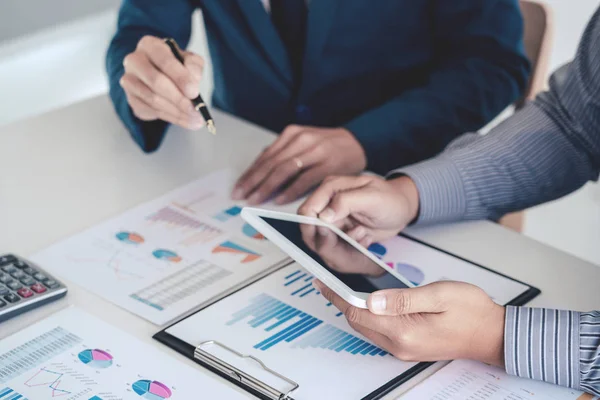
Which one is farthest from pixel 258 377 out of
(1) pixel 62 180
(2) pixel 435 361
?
(1) pixel 62 180

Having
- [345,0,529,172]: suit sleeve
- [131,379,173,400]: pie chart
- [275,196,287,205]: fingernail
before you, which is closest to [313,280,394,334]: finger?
[131,379,173,400]: pie chart

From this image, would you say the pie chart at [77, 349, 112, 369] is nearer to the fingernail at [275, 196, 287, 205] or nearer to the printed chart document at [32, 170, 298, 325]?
the printed chart document at [32, 170, 298, 325]

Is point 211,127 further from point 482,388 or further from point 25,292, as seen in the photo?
point 482,388

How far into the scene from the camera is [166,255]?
105 centimetres

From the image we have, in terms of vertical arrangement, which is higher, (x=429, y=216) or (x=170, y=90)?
(x=170, y=90)

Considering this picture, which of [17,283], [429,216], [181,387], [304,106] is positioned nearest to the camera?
[181,387]

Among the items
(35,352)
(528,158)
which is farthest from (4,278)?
(528,158)

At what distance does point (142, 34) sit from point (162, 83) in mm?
365

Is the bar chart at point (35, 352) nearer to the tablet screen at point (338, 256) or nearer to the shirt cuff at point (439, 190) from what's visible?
the tablet screen at point (338, 256)

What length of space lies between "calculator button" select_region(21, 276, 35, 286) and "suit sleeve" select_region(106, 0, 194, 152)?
414 millimetres

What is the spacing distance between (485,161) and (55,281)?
26.0 inches

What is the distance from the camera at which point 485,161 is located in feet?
3.87

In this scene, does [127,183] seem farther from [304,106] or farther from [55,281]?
[304,106]

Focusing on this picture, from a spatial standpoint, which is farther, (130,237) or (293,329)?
(130,237)
